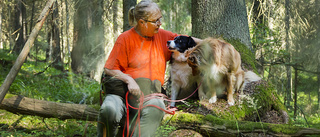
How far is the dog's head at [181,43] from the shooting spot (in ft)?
10.7

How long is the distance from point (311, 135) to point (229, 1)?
2.83m

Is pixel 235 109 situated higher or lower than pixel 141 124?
lower

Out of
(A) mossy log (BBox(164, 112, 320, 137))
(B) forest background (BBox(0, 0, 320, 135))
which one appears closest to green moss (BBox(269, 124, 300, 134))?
(A) mossy log (BBox(164, 112, 320, 137))

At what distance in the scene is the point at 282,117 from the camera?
3828 mm

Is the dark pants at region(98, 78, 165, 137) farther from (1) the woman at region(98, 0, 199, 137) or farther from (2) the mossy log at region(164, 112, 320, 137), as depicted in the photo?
(2) the mossy log at region(164, 112, 320, 137)

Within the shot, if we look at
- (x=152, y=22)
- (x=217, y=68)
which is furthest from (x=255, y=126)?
(x=152, y=22)

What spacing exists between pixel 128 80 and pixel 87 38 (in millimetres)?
6767

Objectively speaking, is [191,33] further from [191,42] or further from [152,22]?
[152,22]

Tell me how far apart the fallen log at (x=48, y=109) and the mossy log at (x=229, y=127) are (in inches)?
48.5

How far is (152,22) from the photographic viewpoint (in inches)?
107

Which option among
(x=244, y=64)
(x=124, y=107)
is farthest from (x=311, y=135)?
(x=244, y=64)

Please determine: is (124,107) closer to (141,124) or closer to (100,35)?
(141,124)

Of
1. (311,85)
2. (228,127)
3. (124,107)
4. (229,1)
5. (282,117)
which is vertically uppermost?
(229,1)

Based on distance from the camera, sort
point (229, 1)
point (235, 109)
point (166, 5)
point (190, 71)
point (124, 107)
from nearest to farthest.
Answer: point (124, 107), point (235, 109), point (190, 71), point (229, 1), point (166, 5)
